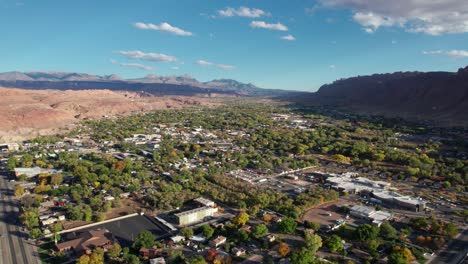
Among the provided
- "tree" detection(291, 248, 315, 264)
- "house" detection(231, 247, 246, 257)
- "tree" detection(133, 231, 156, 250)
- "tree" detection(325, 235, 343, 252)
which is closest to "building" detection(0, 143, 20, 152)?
"tree" detection(133, 231, 156, 250)

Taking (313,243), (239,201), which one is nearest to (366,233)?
(313,243)

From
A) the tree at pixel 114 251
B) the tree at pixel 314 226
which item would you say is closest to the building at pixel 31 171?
the tree at pixel 114 251

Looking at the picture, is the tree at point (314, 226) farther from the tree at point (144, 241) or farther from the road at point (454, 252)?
the tree at point (144, 241)

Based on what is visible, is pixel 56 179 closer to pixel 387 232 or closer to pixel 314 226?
pixel 314 226

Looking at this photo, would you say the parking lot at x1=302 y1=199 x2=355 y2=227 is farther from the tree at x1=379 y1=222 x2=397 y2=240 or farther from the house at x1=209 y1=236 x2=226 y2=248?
the house at x1=209 y1=236 x2=226 y2=248

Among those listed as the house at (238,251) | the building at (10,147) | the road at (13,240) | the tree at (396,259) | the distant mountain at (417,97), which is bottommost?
the road at (13,240)
